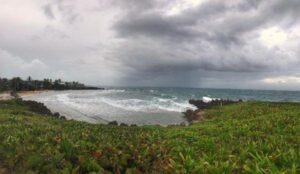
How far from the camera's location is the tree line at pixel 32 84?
415 ft

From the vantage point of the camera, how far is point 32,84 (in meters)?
144

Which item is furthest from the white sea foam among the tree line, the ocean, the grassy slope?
the tree line

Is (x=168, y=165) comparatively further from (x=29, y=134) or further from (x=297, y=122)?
(x=297, y=122)

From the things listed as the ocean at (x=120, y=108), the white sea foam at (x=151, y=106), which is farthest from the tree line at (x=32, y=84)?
the white sea foam at (x=151, y=106)

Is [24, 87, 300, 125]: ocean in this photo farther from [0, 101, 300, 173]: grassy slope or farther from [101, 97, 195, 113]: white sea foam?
[0, 101, 300, 173]: grassy slope

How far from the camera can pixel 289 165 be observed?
9.53 metres

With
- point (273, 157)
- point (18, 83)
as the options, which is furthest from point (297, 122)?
point (18, 83)

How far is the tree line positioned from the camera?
4979 inches

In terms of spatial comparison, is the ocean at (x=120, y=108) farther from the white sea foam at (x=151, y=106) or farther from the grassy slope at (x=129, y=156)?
the grassy slope at (x=129, y=156)

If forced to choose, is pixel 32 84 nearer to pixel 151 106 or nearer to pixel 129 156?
pixel 151 106

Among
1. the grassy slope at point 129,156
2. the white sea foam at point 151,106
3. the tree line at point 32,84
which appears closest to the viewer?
the grassy slope at point 129,156

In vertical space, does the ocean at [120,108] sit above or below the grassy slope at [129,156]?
below

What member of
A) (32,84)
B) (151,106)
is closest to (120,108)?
(151,106)

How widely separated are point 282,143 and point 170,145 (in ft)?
12.3
